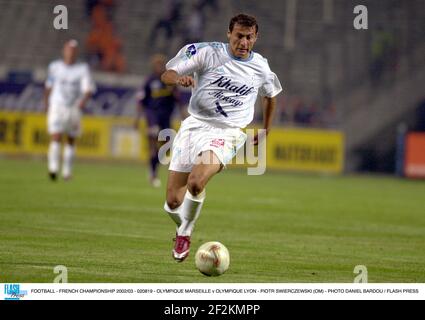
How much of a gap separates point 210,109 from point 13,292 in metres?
3.22

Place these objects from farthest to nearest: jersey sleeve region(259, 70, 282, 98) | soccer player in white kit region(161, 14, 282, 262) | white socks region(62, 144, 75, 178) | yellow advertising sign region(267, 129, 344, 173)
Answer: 1. yellow advertising sign region(267, 129, 344, 173)
2. white socks region(62, 144, 75, 178)
3. jersey sleeve region(259, 70, 282, 98)
4. soccer player in white kit region(161, 14, 282, 262)

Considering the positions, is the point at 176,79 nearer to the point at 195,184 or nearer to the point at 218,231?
the point at 195,184

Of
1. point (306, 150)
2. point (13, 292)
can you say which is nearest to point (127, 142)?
point (306, 150)

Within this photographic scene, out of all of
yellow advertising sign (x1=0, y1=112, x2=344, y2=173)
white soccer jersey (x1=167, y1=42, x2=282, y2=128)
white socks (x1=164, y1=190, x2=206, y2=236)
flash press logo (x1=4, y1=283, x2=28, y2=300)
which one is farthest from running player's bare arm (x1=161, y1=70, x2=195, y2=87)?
yellow advertising sign (x1=0, y1=112, x2=344, y2=173)

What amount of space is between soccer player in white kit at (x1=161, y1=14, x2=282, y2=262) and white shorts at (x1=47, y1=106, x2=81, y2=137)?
10.5 m

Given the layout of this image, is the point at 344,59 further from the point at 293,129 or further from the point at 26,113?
the point at 26,113

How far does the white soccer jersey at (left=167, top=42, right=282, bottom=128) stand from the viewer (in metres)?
10.1

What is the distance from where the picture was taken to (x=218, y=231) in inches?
510

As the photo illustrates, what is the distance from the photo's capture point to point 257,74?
10375 mm

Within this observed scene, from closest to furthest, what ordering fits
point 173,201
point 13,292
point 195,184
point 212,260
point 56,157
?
1. point 13,292
2. point 212,260
3. point 195,184
4. point 173,201
5. point 56,157

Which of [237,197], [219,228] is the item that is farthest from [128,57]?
[219,228]

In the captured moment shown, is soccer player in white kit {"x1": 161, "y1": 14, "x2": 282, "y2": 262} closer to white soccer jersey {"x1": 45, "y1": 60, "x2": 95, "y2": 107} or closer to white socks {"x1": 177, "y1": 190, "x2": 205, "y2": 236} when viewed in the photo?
white socks {"x1": 177, "y1": 190, "x2": 205, "y2": 236}

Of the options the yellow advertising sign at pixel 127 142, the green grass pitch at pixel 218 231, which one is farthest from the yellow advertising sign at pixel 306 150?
→ the green grass pitch at pixel 218 231

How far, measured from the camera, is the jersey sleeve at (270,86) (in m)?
10.5
